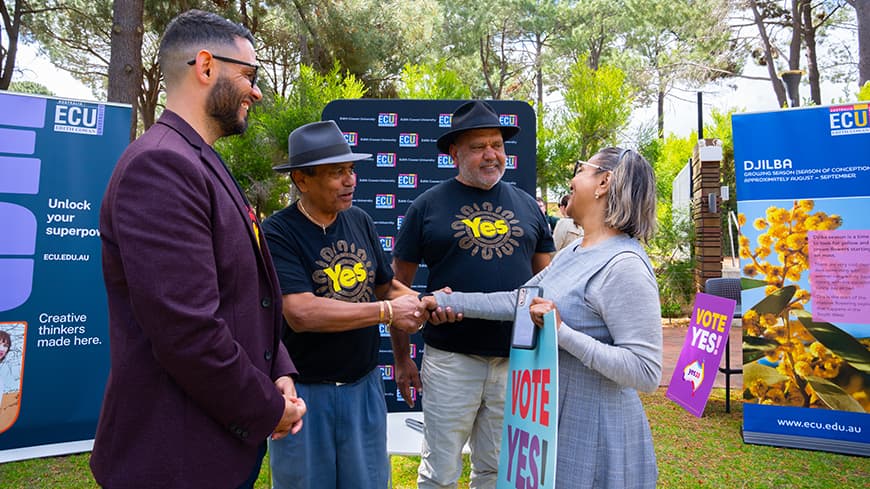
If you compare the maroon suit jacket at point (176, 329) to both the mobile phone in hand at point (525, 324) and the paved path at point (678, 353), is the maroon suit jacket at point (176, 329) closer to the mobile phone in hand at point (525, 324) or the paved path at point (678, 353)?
the mobile phone in hand at point (525, 324)

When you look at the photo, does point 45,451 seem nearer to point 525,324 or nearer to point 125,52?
point 525,324

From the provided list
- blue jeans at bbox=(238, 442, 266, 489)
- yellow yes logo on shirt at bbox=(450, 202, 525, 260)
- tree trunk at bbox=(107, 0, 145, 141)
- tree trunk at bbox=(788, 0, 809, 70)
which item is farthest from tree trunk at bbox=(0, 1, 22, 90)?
tree trunk at bbox=(788, 0, 809, 70)

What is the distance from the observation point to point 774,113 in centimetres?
402

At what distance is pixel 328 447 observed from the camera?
1993 millimetres

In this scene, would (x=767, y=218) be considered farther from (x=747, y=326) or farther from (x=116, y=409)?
(x=116, y=409)

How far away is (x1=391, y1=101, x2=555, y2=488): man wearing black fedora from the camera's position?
7.92 feet

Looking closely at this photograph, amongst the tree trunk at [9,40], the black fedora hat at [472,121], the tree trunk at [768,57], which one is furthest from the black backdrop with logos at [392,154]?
the tree trunk at [768,57]

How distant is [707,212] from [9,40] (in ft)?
42.7

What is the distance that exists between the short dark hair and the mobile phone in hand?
1.07 meters

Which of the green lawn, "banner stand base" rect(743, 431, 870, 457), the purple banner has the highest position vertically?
the purple banner

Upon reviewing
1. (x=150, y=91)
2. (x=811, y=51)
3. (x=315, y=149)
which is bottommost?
(x=315, y=149)

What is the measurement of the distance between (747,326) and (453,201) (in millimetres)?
2855

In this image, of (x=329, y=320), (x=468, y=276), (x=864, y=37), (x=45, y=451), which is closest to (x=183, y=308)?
(x=329, y=320)

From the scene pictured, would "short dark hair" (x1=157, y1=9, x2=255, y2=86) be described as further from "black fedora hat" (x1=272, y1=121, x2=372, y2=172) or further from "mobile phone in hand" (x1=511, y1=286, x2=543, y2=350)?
"mobile phone in hand" (x1=511, y1=286, x2=543, y2=350)
